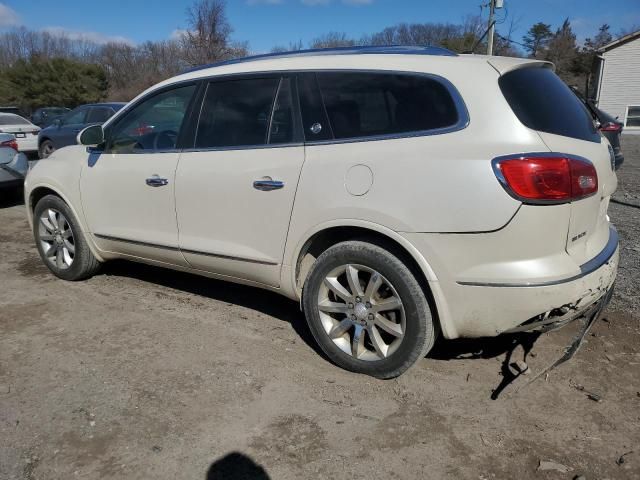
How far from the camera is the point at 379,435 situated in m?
2.68

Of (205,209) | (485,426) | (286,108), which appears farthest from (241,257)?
(485,426)

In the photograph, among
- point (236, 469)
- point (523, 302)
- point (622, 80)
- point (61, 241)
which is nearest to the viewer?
point (236, 469)

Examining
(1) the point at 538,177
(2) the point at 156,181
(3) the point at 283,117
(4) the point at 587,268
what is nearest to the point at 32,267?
(2) the point at 156,181

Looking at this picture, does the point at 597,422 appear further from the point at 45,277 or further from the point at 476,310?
the point at 45,277

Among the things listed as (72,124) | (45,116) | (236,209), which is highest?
(45,116)

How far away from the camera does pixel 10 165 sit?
8.48 metres

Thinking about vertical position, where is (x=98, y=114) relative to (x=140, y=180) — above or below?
above

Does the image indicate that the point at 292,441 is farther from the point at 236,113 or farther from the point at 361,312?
the point at 236,113

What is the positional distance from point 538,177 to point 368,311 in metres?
1.15

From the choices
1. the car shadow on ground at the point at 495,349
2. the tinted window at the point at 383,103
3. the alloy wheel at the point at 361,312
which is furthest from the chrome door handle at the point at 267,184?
the car shadow on ground at the point at 495,349

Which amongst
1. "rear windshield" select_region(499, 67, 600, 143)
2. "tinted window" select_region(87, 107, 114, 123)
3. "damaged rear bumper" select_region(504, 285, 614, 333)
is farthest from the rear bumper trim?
"tinted window" select_region(87, 107, 114, 123)

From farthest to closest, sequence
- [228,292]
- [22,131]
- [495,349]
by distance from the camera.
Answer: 1. [22,131]
2. [228,292]
3. [495,349]

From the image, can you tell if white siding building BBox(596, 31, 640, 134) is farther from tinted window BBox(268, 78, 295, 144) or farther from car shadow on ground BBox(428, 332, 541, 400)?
tinted window BBox(268, 78, 295, 144)

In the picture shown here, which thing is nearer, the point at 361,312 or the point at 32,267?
the point at 361,312
